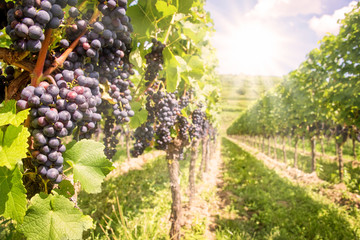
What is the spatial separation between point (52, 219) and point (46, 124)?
0.52 metres

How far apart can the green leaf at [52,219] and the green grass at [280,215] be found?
4857 mm

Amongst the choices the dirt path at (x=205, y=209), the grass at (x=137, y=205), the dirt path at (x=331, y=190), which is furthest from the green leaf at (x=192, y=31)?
the dirt path at (x=331, y=190)

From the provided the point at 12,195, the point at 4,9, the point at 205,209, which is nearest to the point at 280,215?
the point at 205,209

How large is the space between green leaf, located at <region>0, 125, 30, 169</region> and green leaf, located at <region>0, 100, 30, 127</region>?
40mm

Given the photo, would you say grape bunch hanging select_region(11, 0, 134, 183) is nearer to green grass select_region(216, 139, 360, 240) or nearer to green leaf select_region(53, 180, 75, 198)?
green leaf select_region(53, 180, 75, 198)

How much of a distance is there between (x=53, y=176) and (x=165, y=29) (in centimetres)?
181

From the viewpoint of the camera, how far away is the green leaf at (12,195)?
0.98 m

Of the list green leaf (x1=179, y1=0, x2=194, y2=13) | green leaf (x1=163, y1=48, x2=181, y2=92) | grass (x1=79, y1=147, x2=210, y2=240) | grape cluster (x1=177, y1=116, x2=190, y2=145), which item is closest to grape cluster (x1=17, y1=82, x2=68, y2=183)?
green leaf (x1=163, y1=48, x2=181, y2=92)

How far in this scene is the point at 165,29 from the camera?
226 centimetres

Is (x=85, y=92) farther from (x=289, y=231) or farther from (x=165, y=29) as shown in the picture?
(x=289, y=231)

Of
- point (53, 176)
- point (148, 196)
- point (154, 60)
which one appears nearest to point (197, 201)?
point (148, 196)

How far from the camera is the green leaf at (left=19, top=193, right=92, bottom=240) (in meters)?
1.08

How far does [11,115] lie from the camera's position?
0.96 m

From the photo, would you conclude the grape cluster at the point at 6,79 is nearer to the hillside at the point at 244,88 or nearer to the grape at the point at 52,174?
the grape at the point at 52,174
